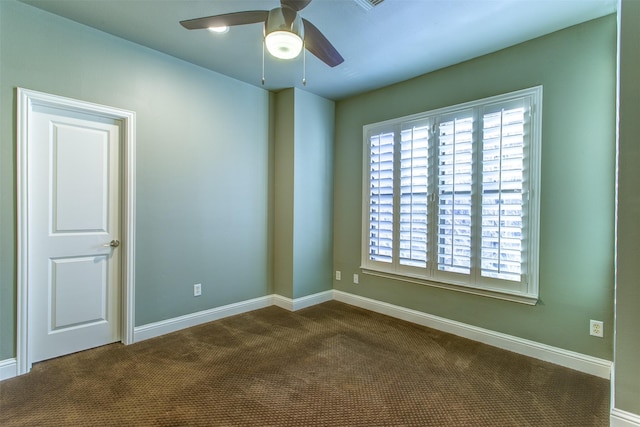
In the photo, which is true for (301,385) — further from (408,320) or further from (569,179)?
(569,179)

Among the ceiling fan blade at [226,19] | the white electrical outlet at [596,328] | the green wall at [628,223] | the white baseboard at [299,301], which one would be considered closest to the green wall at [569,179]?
the white electrical outlet at [596,328]

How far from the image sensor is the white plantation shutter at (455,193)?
301 centimetres

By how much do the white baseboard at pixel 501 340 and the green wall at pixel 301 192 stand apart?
0.81 m

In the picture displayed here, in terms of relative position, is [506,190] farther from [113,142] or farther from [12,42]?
[12,42]

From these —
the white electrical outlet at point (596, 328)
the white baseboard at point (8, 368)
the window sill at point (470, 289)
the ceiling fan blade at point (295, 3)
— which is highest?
the ceiling fan blade at point (295, 3)

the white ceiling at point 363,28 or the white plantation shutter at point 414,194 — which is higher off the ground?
the white ceiling at point 363,28

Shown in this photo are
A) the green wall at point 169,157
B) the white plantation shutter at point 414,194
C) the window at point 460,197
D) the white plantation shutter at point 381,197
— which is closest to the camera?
the green wall at point 169,157

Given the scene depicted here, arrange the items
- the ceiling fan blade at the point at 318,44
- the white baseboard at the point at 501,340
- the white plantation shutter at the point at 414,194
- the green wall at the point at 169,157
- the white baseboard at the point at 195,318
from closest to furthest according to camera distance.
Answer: the ceiling fan blade at the point at 318,44
the green wall at the point at 169,157
the white baseboard at the point at 501,340
the white baseboard at the point at 195,318
the white plantation shutter at the point at 414,194

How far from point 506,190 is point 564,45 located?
1209 millimetres

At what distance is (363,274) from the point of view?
3988 mm

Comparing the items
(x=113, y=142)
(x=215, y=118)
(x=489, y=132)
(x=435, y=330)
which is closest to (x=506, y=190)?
(x=489, y=132)

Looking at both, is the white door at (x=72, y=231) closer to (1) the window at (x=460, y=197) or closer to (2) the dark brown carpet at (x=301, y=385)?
(2) the dark brown carpet at (x=301, y=385)

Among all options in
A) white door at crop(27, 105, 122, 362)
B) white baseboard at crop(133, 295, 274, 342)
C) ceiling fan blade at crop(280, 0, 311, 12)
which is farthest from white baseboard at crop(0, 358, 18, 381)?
ceiling fan blade at crop(280, 0, 311, 12)

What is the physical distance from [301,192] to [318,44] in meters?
2.10
